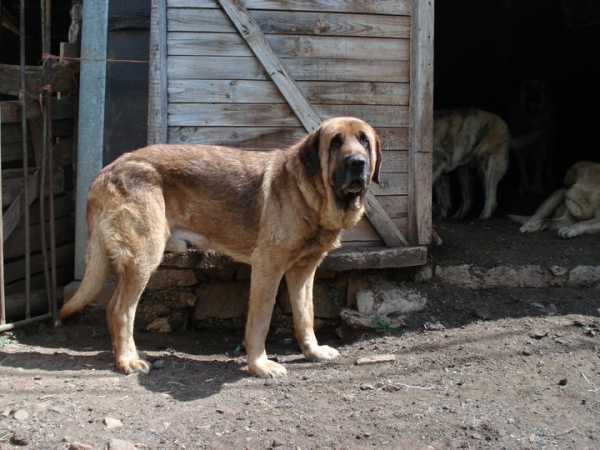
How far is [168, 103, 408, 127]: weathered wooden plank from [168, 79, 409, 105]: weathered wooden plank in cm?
4

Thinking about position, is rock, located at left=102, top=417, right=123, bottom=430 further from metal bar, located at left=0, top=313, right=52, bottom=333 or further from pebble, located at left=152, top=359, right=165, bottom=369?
metal bar, located at left=0, top=313, right=52, bottom=333

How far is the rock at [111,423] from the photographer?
3838mm

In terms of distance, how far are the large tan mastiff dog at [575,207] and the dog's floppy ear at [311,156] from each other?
376cm

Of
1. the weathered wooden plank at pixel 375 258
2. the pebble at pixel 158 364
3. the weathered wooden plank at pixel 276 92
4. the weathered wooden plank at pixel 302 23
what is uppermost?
the weathered wooden plank at pixel 302 23

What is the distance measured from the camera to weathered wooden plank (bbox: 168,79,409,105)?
559 centimetres

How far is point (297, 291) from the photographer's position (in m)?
Answer: 5.18

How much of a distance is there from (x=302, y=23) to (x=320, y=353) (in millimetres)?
2848

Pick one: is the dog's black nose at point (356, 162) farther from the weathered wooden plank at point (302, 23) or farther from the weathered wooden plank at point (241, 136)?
the weathered wooden plank at point (302, 23)

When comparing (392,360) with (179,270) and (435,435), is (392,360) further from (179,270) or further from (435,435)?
(179,270)

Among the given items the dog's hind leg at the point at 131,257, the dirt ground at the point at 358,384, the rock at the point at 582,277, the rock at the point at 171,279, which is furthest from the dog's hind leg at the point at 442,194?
the dog's hind leg at the point at 131,257

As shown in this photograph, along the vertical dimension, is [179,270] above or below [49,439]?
above

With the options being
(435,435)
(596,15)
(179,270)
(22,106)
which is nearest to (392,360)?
(435,435)

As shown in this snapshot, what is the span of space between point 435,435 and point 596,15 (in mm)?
8511

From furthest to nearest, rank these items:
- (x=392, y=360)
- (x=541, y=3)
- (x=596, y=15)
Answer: (x=541, y=3)
(x=596, y=15)
(x=392, y=360)
